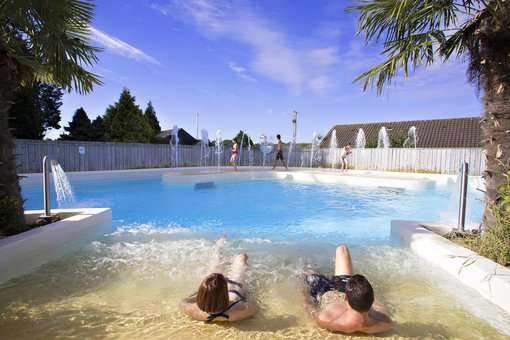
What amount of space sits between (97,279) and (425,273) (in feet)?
Result: 11.2

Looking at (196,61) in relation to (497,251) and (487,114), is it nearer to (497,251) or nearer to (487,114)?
(487,114)

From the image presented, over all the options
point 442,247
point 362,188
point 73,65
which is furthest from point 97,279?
point 362,188

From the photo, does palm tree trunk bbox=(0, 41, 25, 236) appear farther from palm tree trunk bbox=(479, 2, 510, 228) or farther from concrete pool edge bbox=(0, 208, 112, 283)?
palm tree trunk bbox=(479, 2, 510, 228)

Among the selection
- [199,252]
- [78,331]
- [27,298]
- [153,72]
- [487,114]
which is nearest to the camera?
[78,331]

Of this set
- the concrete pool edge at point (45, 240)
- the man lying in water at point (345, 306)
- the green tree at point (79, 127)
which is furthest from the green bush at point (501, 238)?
the green tree at point (79, 127)

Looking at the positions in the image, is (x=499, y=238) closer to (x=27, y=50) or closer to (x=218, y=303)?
(x=218, y=303)

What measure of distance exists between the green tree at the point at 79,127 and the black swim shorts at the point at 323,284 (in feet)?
92.2

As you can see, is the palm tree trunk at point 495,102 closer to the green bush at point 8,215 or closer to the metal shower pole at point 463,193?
the metal shower pole at point 463,193

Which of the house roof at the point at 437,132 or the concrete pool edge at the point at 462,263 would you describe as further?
the house roof at the point at 437,132

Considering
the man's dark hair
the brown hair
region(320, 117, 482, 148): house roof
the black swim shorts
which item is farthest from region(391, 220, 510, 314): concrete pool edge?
region(320, 117, 482, 148): house roof

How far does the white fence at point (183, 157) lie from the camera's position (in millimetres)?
12902

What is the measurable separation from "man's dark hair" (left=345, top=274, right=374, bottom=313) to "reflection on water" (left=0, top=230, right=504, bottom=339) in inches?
12.2

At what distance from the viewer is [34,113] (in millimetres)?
19859

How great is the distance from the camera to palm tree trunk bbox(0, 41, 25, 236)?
3.24 metres
